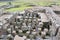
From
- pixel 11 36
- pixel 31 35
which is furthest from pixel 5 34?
pixel 31 35

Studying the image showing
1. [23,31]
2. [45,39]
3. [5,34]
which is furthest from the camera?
[23,31]

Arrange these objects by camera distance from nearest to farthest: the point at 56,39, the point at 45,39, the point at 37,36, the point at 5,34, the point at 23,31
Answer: the point at 56,39, the point at 45,39, the point at 37,36, the point at 5,34, the point at 23,31

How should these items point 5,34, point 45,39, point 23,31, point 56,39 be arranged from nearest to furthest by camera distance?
point 56,39 < point 45,39 < point 5,34 < point 23,31

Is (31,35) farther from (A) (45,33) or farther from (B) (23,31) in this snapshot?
(B) (23,31)

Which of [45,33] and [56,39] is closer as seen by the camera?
[56,39]

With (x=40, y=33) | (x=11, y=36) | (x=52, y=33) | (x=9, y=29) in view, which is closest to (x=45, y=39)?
(x=52, y=33)

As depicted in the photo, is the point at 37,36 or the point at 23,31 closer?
the point at 37,36

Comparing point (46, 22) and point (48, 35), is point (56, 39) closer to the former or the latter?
point (48, 35)

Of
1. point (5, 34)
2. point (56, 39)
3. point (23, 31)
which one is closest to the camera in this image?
point (56, 39)

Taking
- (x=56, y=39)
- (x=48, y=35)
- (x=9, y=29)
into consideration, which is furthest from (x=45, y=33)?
(x=9, y=29)
